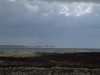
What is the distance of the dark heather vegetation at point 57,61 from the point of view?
22.7m

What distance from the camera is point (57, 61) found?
2377 centimetres

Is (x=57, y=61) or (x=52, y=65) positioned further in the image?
(x=57, y=61)

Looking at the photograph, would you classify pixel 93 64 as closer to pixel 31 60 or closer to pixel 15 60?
pixel 31 60

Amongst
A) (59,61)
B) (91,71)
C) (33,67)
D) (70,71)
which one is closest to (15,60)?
(33,67)

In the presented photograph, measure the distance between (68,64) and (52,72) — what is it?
2259 millimetres

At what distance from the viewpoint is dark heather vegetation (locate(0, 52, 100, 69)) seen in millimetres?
Answer: 22672

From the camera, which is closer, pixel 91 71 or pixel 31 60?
pixel 91 71

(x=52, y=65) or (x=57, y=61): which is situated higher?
(x=57, y=61)

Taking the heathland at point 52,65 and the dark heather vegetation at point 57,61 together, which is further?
the dark heather vegetation at point 57,61

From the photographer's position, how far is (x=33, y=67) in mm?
21969

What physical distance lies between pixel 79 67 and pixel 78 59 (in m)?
2.50

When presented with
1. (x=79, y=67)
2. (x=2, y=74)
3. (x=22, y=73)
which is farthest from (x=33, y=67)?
(x=79, y=67)

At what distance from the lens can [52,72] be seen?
21594mm

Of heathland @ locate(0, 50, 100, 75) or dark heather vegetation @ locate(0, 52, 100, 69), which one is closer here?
heathland @ locate(0, 50, 100, 75)
